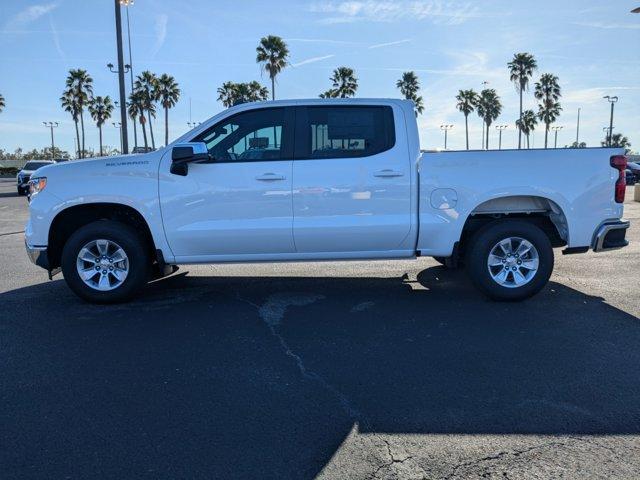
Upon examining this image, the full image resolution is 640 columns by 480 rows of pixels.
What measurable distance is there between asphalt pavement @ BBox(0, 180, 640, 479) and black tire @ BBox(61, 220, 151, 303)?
0.17 meters

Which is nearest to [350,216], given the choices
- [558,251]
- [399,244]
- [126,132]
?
[399,244]

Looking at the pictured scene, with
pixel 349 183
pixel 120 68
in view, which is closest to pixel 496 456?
pixel 349 183

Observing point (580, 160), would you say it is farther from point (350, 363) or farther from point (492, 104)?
point (492, 104)

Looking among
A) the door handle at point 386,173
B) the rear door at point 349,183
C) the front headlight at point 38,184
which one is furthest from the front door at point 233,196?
the front headlight at point 38,184

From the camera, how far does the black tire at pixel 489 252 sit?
5922 millimetres

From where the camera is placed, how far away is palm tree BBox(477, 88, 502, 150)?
2783 inches

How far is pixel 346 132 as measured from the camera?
5.94 meters

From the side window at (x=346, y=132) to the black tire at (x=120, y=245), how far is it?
6.69 ft

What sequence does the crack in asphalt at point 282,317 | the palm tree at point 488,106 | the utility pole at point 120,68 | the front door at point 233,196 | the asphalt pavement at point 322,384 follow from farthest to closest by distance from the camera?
the palm tree at point 488,106 → the utility pole at point 120,68 → the front door at point 233,196 → the crack in asphalt at point 282,317 → the asphalt pavement at point 322,384

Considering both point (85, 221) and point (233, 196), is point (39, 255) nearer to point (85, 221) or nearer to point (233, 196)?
point (85, 221)

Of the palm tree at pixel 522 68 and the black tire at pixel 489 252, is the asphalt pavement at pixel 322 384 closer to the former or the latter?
the black tire at pixel 489 252

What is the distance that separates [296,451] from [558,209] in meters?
4.32

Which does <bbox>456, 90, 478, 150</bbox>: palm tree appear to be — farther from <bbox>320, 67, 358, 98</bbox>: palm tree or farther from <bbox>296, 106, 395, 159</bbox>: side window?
<bbox>296, 106, 395, 159</bbox>: side window

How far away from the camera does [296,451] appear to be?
2.99m
